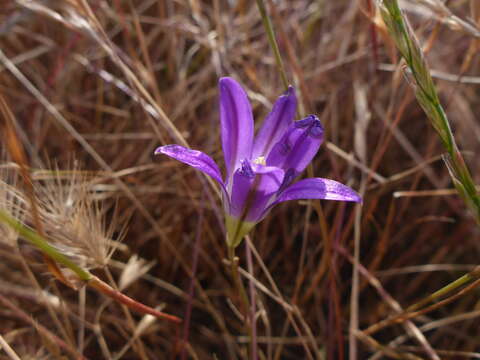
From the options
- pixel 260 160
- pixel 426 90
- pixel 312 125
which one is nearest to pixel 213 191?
pixel 260 160

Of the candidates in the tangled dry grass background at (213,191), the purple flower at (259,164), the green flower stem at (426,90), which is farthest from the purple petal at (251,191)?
the tangled dry grass background at (213,191)

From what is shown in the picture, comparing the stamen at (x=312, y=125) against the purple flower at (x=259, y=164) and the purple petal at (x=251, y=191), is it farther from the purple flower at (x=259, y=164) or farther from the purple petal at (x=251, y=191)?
the purple petal at (x=251, y=191)

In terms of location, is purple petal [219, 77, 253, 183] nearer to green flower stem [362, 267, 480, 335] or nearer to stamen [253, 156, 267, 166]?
stamen [253, 156, 267, 166]

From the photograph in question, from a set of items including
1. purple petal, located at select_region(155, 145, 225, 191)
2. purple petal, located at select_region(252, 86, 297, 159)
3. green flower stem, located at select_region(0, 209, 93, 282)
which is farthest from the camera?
purple petal, located at select_region(252, 86, 297, 159)

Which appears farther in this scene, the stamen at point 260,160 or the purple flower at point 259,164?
the stamen at point 260,160

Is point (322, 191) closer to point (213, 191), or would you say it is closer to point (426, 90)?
point (426, 90)

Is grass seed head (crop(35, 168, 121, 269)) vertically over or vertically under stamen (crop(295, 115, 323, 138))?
under

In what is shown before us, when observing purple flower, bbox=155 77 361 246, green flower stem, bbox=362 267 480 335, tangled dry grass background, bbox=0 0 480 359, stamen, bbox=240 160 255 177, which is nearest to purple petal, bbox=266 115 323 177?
purple flower, bbox=155 77 361 246

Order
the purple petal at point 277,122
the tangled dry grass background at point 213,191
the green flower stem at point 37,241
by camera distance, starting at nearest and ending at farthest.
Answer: the green flower stem at point 37,241, the purple petal at point 277,122, the tangled dry grass background at point 213,191
